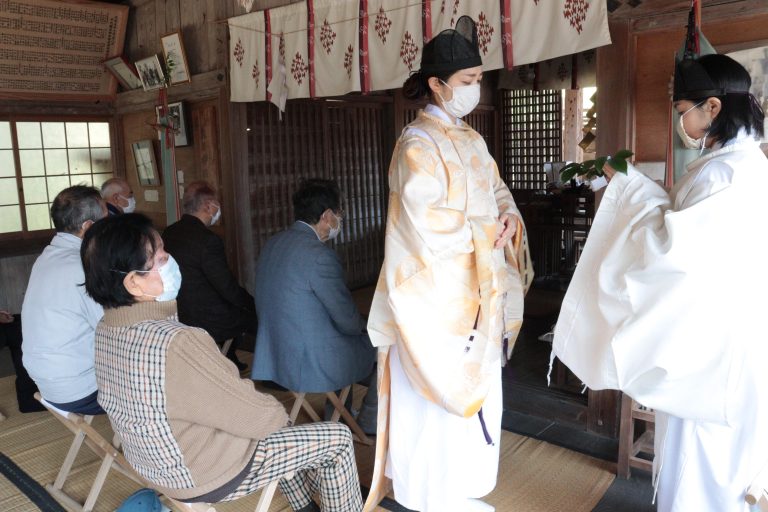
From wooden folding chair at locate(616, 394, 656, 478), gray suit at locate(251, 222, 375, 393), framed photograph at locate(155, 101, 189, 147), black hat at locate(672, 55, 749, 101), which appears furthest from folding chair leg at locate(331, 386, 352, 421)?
framed photograph at locate(155, 101, 189, 147)

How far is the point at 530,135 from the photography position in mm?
7949

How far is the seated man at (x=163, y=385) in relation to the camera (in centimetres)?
179

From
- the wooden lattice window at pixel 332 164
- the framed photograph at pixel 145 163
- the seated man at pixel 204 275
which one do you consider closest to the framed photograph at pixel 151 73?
the framed photograph at pixel 145 163

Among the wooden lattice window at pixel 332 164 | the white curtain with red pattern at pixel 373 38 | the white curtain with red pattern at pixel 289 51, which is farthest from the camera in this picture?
the wooden lattice window at pixel 332 164

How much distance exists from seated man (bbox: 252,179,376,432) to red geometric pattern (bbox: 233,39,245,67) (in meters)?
2.23

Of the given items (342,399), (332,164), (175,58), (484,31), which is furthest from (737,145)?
(175,58)

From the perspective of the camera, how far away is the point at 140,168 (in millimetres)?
6312

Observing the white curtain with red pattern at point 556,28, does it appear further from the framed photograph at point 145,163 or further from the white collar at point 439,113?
the framed photograph at point 145,163

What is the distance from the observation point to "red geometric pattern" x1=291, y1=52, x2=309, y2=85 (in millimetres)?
4324

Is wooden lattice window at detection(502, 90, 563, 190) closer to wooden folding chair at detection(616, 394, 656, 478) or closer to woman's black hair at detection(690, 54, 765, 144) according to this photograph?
wooden folding chair at detection(616, 394, 656, 478)

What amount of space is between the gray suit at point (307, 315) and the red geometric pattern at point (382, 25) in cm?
159

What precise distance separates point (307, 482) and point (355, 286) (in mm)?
4016

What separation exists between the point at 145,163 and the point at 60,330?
13.1 feet

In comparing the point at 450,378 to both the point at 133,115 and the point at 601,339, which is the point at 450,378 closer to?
the point at 601,339
